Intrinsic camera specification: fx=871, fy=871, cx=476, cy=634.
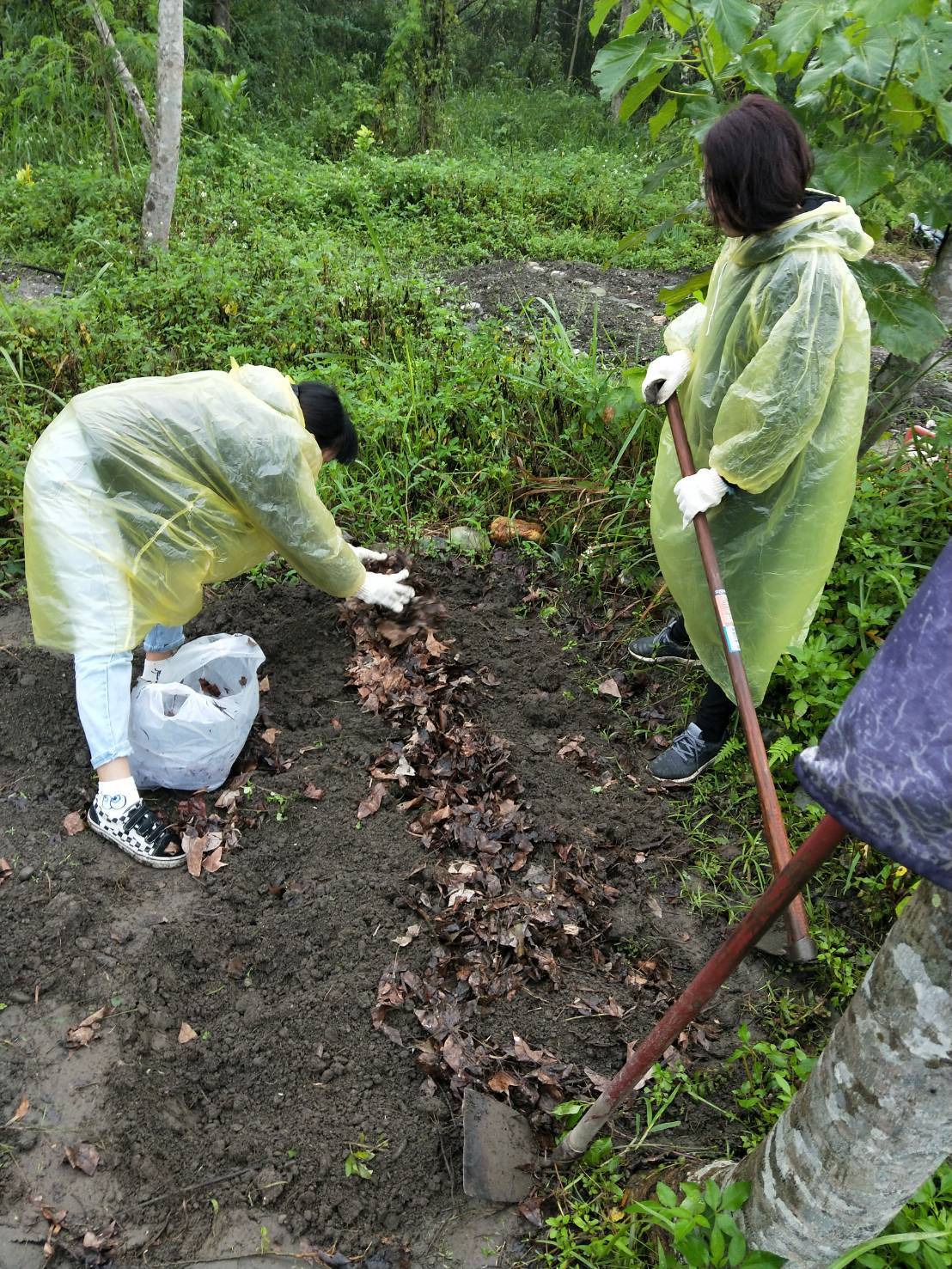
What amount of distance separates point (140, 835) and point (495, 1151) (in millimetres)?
1440

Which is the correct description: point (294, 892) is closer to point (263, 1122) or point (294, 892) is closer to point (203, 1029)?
point (203, 1029)

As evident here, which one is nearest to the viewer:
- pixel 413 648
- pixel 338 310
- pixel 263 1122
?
pixel 263 1122

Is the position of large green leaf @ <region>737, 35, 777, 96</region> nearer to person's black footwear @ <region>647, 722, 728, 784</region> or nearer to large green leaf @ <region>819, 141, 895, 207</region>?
large green leaf @ <region>819, 141, 895, 207</region>

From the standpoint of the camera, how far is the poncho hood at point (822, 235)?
239 cm

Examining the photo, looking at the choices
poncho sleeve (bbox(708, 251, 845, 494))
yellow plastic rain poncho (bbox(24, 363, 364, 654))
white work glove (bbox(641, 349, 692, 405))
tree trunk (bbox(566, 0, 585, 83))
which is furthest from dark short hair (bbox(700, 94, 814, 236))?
tree trunk (bbox(566, 0, 585, 83))

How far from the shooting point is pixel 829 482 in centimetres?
268

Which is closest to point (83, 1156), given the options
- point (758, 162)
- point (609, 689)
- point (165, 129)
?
point (609, 689)

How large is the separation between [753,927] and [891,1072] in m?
0.26

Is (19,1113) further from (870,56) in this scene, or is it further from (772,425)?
(870,56)

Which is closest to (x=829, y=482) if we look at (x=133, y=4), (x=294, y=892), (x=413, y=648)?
(x=413, y=648)

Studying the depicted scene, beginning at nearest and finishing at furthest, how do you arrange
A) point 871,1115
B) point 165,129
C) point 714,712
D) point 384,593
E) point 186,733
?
point 871,1115 → point 186,733 → point 714,712 → point 384,593 → point 165,129

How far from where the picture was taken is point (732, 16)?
2.79 meters

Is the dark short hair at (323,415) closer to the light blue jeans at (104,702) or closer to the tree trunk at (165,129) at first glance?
the light blue jeans at (104,702)

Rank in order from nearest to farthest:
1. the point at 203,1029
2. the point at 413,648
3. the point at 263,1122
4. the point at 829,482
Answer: the point at 263,1122, the point at 203,1029, the point at 829,482, the point at 413,648
